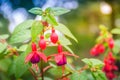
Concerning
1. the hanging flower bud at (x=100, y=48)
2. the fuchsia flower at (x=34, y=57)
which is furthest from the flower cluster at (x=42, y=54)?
the hanging flower bud at (x=100, y=48)

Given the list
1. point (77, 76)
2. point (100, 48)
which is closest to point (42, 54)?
point (77, 76)

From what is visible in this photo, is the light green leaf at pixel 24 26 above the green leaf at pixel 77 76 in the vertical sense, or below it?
above

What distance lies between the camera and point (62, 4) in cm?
260

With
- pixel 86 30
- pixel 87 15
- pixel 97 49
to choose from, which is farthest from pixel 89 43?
pixel 97 49

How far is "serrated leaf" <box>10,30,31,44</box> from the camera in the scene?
2.63 feet

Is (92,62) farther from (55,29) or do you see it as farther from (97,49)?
(97,49)

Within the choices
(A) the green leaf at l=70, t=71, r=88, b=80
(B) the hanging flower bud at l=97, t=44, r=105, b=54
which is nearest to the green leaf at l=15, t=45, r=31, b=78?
(A) the green leaf at l=70, t=71, r=88, b=80

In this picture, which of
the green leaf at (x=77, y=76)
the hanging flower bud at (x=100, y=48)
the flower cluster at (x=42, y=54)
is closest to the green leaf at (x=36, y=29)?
the flower cluster at (x=42, y=54)

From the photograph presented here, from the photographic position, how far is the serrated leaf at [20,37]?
0.80 metres

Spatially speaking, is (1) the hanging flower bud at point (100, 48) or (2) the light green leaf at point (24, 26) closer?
(2) the light green leaf at point (24, 26)

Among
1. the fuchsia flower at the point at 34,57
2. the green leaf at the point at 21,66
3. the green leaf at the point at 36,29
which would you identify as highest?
the green leaf at the point at 36,29

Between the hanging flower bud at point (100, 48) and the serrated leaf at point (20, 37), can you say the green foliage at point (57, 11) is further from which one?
the hanging flower bud at point (100, 48)

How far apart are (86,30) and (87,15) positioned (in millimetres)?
603

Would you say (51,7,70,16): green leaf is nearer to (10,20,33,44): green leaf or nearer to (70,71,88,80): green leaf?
(10,20,33,44): green leaf
